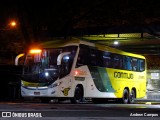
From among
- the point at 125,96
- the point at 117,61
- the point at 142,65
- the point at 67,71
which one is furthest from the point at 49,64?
the point at 142,65

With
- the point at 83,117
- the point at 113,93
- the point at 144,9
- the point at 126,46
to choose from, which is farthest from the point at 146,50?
the point at 83,117

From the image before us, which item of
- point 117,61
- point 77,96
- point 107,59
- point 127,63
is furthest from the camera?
point 127,63

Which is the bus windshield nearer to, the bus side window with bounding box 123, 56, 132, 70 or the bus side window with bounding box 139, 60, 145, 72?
the bus side window with bounding box 123, 56, 132, 70

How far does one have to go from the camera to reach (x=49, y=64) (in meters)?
24.1

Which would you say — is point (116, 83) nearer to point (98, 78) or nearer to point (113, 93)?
point (113, 93)

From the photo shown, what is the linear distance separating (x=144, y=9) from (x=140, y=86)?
17.9 feet

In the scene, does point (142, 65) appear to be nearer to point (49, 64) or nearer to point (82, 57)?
point (82, 57)

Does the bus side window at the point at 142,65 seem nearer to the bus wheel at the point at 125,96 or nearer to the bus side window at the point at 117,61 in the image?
the bus wheel at the point at 125,96

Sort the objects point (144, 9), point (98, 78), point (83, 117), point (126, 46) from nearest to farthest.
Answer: point (83, 117) < point (98, 78) < point (144, 9) < point (126, 46)

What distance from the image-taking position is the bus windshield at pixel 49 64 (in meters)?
23.8

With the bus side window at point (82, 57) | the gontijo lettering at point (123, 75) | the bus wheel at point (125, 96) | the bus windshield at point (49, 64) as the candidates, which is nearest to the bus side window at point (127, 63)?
the gontijo lettering at point (123, 75)

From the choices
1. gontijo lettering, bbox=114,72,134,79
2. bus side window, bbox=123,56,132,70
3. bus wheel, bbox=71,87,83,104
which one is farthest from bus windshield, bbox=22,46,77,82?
bus side window, bbox=123,56,132,70

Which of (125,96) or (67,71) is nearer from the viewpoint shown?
(67,71)

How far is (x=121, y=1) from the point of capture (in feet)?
102
